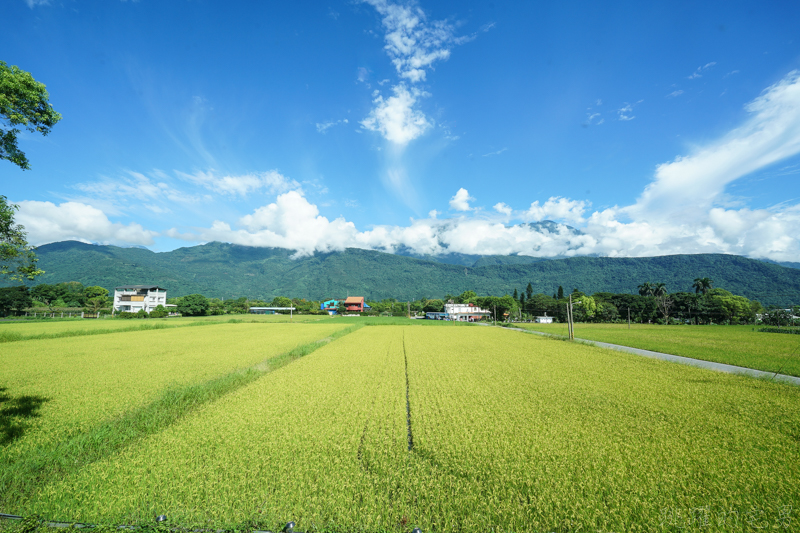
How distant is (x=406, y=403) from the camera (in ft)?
27.0

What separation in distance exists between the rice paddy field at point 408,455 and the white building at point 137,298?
105 meters

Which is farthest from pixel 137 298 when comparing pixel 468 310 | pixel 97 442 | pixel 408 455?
pixel 408 455

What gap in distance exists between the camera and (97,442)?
5.82 metres

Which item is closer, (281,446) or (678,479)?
(678,479)

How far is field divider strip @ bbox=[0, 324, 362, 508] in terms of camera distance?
15.0ft

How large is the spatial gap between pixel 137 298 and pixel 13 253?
4415 inches

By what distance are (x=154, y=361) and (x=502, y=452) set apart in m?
16.4

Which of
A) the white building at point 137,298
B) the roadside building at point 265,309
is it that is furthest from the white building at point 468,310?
the white building at point 137,298

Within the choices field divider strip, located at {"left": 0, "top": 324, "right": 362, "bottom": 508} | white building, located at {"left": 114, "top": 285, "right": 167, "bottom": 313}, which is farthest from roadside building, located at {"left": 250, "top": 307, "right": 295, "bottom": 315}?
field divider strip, located at {"left": 0, "top": 324, "right": 362, "bottom": 508}

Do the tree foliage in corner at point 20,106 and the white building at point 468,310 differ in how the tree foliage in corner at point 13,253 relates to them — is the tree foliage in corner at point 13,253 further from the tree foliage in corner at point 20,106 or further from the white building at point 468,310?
the white building at point 468,310

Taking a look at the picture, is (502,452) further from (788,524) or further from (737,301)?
(737,301)

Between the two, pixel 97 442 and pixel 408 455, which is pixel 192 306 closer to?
pixel 97 442

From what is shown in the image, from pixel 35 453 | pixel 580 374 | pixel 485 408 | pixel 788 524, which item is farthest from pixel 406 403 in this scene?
pixel 580 374

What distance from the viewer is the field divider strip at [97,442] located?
457 cm
